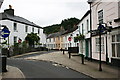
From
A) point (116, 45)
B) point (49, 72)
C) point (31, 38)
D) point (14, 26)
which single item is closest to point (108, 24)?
point (116, 45)

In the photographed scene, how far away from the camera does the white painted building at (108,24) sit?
42.4 feet

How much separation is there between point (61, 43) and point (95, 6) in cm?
4432

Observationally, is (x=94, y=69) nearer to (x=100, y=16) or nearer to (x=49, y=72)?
(x=49, y=72)

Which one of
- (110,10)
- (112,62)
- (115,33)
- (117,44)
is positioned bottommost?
(112,62)

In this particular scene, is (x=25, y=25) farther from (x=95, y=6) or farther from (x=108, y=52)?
(x=108, y=52)

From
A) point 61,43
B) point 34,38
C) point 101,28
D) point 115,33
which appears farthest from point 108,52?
point 61,43

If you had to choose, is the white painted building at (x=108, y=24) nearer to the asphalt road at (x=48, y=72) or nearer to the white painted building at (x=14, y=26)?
the asphalt road at (x=48, y=72)

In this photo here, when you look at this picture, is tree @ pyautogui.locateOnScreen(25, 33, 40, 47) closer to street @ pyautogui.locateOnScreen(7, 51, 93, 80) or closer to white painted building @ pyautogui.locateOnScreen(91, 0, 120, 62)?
white painted building @ pyautogui.locateOnScreen(91, 0, 120, 62)

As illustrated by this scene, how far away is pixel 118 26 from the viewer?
40.2 feet

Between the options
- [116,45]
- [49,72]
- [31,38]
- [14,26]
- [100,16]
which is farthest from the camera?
[31,38]

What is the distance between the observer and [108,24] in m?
14.3

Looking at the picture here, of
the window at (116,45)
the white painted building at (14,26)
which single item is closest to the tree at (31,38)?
the white painted building at (14,26)

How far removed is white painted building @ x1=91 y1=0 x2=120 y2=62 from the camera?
12930 mm

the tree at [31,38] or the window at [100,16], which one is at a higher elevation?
the window at [100,16]
